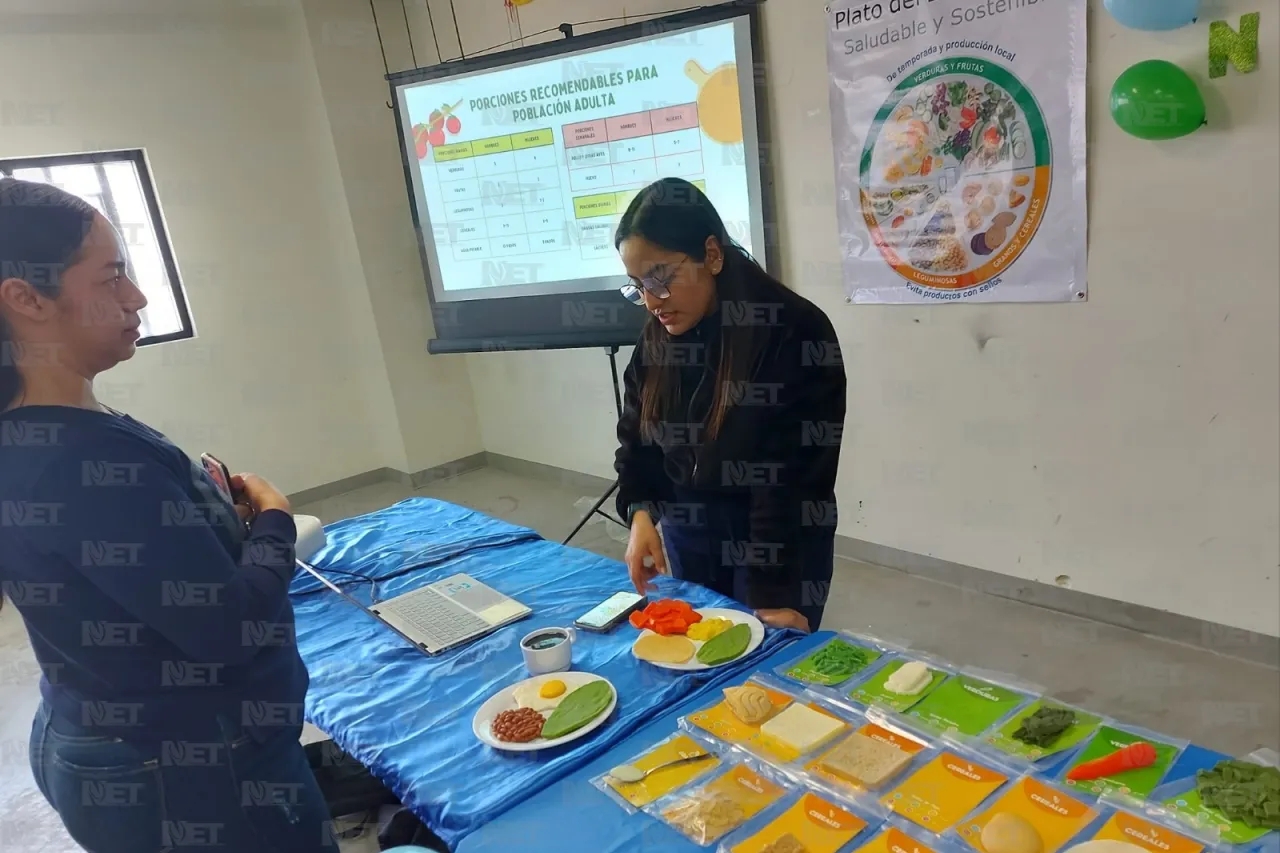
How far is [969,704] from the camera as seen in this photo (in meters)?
1.06

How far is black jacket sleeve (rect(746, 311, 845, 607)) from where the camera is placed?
145 centimetres

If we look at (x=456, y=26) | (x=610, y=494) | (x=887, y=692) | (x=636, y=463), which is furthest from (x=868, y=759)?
(x=456, y=26)

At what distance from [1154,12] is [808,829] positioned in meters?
1.89

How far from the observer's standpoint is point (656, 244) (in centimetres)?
143

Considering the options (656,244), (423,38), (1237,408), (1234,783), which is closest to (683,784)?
(1234,783)

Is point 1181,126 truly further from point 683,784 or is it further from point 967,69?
point 683,784

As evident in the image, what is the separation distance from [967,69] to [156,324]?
3.67m

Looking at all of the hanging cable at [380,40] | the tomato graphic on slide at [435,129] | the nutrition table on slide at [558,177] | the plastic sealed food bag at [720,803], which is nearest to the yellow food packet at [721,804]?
the plastic sealed food bag at [720,803]

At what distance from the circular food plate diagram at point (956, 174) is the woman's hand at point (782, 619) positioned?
4.87ft

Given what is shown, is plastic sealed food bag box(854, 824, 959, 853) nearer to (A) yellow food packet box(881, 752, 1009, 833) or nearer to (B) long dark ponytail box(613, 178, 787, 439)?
(A) yellow food packet box(881, 752, 1009, 833)

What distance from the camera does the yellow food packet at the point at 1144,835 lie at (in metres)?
0.81

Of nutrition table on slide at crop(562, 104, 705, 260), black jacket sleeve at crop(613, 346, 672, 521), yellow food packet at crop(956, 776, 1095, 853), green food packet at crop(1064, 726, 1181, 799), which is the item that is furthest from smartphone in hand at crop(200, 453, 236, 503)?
nutrition table on slide at crop(562, 104, 705, 260)

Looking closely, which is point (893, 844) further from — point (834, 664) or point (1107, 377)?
point (1107, 377)

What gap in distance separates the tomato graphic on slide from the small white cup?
8.78ft
